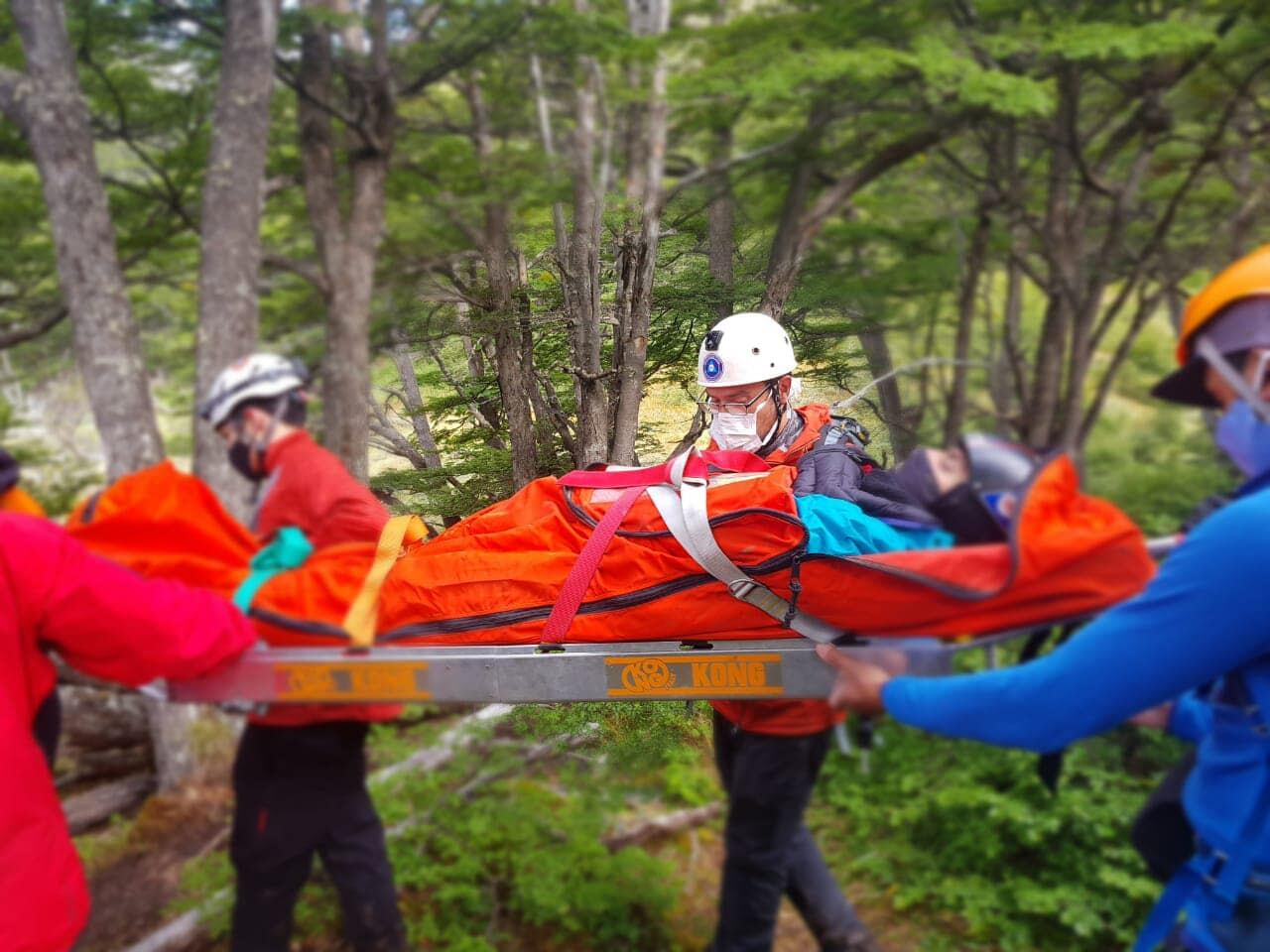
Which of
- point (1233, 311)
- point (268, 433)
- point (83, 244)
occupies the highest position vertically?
point (83, 244)

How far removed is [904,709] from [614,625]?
2.89 ft

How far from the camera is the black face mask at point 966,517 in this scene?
6.23 feet

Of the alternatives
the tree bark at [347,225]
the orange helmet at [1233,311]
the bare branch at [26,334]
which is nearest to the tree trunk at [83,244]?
the tree bark at [347,225]

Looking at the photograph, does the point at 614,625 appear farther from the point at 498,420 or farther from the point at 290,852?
the point at 290,852

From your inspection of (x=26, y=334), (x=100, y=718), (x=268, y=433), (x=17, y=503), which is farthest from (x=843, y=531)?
(x=26, y=334)

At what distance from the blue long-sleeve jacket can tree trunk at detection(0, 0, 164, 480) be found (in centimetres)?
433

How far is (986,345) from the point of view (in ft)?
42.4

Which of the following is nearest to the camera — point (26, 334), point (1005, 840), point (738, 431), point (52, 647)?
point (52, 647)

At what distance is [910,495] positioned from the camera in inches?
80.9

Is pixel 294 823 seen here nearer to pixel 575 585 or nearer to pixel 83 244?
pixel 575 585

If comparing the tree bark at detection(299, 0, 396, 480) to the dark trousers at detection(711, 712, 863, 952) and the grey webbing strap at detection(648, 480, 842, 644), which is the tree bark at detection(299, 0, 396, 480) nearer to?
the grey webbing strap at detection(648, 480, 842, 644)

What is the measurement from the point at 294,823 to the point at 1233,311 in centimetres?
295

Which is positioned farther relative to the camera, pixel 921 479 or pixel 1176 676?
pixel 921 479

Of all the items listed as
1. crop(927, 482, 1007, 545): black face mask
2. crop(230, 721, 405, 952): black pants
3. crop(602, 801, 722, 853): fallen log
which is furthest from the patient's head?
crop(602, 801, 722, 853): fallen log
